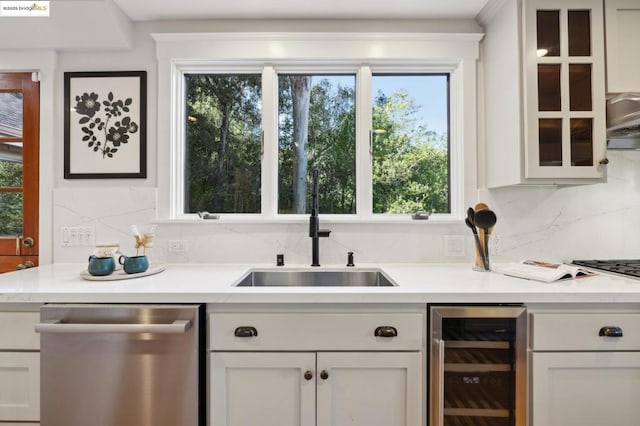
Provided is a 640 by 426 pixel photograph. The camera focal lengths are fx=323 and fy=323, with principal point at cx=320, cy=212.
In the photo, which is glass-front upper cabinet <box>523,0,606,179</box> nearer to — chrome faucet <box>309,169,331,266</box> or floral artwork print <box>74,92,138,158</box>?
chrome faucet <box>309,169,331,266</box>

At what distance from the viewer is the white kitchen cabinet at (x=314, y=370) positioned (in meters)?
1.26

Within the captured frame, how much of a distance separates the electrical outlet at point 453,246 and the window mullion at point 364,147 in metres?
0.48

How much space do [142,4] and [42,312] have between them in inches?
64.9

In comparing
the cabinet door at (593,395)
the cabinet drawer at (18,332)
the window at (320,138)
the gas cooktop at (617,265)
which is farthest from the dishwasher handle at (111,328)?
the gas cooktop at (617,265)

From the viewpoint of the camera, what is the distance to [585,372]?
127 cm

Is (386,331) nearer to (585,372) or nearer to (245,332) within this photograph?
(245,332)

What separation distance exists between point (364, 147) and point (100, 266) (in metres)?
1.54

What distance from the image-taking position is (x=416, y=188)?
6.75 ft

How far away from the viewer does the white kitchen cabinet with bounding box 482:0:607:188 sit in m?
1.57

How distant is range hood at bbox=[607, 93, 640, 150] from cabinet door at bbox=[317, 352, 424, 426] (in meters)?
1.47

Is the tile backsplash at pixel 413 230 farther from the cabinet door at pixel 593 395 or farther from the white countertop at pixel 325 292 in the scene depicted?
the cabinet door at pixel 593 395

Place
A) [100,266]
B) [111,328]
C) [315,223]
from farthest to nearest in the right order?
[315,223] → [100,266] → [111,328]

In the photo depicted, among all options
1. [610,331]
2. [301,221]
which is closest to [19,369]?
[301,221]

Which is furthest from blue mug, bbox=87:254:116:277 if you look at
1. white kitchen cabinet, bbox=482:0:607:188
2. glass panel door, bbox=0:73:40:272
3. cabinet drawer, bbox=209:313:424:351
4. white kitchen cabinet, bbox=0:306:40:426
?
white kitchen cabinet, bbox=482:0:607:188
